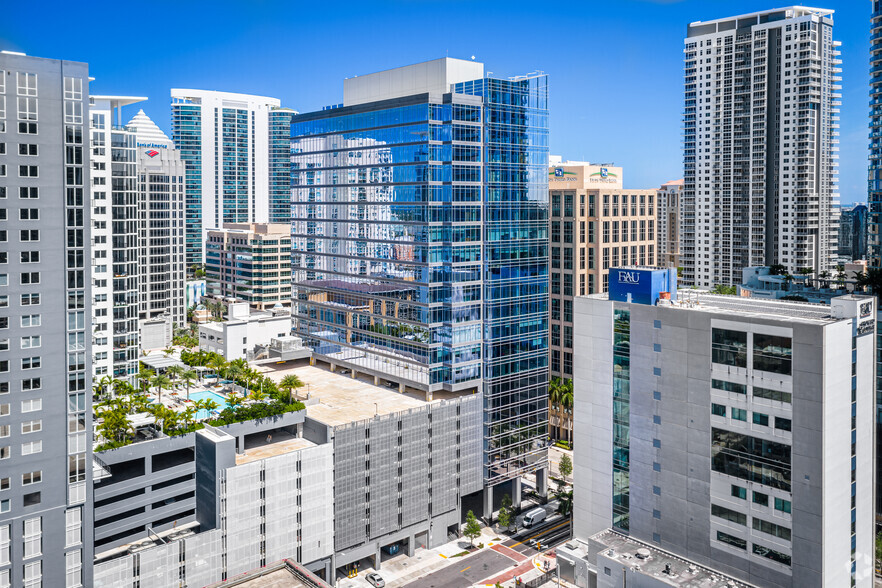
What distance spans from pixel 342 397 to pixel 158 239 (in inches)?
3502

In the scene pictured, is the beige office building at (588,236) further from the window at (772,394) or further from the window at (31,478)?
the window at (31,478)

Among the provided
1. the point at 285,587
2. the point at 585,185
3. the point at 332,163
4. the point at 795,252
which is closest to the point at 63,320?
the point at 285,587

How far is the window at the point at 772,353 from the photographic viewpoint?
189 feet

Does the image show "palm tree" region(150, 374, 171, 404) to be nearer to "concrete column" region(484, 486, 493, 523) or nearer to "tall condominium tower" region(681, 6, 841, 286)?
"concrete column" region(484, 486, 493, 523)

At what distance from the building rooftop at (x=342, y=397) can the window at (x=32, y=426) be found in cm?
2936

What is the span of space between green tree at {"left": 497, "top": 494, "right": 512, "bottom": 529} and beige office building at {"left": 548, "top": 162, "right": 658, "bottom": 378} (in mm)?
34777

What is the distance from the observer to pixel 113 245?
4163 inches

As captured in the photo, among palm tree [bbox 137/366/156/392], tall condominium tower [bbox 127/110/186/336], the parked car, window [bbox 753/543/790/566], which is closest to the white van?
the parked car

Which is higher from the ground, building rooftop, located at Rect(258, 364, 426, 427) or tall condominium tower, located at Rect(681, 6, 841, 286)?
tall condominium tower, located at Rect(681, 6, 841, 286)

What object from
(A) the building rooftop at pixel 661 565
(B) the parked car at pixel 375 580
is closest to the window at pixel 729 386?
(A) the building rooftop at pixel 661 565

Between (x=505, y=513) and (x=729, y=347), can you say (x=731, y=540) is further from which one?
(x=505, y=513)

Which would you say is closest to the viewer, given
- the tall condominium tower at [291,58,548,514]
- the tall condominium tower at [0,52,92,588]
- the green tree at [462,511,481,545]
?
the tall condominium tower at [0,52,92,588]

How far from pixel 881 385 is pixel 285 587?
7384cm

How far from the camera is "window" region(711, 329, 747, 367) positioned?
60750mm
